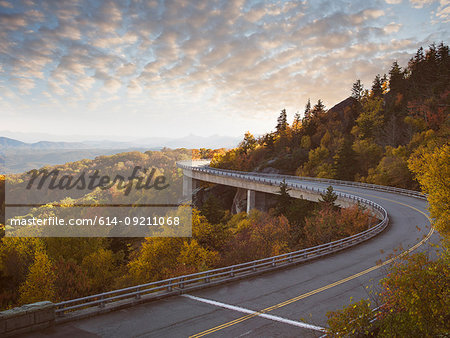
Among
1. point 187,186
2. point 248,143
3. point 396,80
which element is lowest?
point 187,186

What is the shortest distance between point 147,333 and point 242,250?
19.7 metres

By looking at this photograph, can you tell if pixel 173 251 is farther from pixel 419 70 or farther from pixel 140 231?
pixel 419 70

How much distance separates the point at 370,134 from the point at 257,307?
71.9m

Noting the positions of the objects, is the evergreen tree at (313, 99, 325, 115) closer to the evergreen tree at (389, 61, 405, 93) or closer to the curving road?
the evergreen tree at (389, 61, 405, 93)

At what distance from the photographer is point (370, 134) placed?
7462 cm

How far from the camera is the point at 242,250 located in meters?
30.0

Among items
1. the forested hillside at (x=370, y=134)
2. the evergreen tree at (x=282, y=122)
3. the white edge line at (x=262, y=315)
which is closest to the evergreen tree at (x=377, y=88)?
the forested hillside at (x=370, y=134)

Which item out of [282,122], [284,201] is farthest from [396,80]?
[284,201]

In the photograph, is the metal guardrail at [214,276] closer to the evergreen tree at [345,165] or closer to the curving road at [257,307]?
the curving road at [257,307]

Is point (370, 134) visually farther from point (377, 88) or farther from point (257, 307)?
point (257, 307)

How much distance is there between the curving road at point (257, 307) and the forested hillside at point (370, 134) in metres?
39.4

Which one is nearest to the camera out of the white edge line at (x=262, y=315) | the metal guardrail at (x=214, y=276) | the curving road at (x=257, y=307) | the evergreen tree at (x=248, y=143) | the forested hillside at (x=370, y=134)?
the curving road at (x=257, y=307)

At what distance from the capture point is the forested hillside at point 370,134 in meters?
A: 55.8

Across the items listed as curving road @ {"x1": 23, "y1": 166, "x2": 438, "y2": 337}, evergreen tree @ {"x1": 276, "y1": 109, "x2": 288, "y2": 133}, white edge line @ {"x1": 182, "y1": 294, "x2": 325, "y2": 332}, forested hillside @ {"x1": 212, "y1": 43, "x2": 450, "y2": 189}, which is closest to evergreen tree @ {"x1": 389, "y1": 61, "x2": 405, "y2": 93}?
forested hillside @ {"x1": 212, "y1": 43, "x2": 450, "y2": 189}
